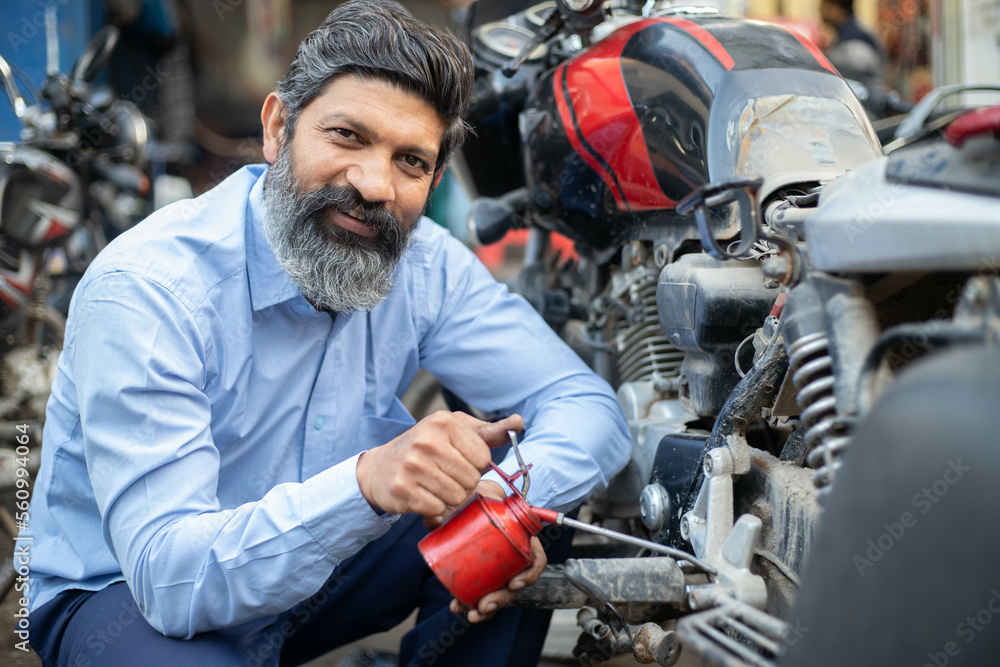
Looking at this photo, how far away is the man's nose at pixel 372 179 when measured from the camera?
143 centimetres

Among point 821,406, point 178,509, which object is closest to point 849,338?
point 821,406

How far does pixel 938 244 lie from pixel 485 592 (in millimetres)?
775

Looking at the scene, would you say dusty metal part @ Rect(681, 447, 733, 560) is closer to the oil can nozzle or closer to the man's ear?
the oil can nozzle

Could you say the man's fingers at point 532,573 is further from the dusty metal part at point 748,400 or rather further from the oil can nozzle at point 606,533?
the dusty metal part at point 748,400

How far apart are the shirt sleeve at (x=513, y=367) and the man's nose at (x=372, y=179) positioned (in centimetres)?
36

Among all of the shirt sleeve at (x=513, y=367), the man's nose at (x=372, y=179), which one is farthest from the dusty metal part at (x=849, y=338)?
the man's nose at (x=372, y=179)

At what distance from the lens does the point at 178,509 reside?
3.92 ft

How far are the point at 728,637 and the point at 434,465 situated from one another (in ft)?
1.39

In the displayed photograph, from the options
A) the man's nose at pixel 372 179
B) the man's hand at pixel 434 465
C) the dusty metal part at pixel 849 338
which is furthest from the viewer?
the man's nose at pixel 372 179

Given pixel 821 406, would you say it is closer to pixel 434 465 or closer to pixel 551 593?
pixel 434 465

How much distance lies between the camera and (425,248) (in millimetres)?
1790

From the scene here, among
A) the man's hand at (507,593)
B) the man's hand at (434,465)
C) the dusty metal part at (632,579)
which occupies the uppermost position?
the man's hand at (434,465)

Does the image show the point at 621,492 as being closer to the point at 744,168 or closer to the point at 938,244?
the point at 744,168

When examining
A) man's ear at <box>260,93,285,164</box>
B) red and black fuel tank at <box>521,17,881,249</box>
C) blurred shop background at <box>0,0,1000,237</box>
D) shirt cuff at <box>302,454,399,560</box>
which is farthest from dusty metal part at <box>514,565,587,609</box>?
blurred shop background at <box>0,0,1000,237</box>
